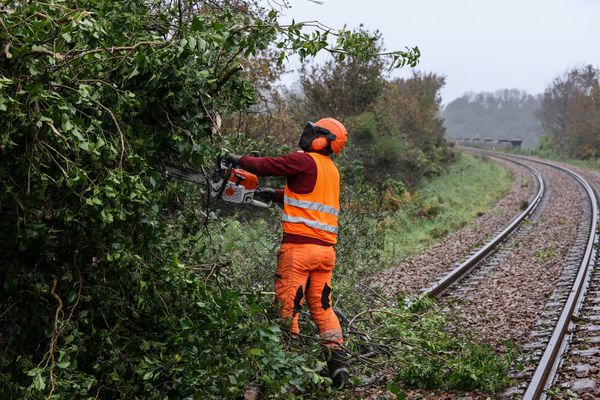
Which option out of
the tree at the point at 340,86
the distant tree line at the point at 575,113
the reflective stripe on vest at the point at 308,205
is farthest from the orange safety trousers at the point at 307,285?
the distant tree line at the point at 575,113

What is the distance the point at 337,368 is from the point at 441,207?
16.7 metres


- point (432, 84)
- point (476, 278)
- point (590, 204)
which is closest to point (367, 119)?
point (590, 204)

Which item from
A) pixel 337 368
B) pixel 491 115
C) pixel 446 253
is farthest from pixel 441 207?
pixel 491 115

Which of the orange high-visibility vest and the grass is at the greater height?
the orange high-visibility vest

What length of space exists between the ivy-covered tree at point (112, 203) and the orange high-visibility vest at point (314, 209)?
3.12ft

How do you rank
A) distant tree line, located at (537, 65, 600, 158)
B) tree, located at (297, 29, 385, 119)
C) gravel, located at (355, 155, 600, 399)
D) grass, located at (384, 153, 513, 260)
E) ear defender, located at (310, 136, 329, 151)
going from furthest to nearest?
distant tree line, located at (537, 65, 600, 158) < tree, located at (297, 29, 385, 119) < grass, located at (384, 153, 513, 260) < gravel, located at (355, 155, 600, 399) < ear defender, located at (310, 136, 329, 151)

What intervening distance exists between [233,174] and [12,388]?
2.28m

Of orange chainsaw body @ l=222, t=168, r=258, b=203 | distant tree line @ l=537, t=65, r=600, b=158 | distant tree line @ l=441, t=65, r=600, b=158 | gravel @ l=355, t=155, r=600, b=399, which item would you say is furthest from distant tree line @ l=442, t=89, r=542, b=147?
orange chainsaw body @ l=222, t=168, r=258, b=203

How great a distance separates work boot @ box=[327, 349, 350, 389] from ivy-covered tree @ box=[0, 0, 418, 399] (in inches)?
28.8

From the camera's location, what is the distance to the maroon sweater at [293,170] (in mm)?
5672

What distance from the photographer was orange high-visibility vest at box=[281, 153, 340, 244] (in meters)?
5.90

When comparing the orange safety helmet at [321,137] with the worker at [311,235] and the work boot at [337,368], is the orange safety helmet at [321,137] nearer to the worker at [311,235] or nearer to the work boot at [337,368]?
the worker at [311,235]

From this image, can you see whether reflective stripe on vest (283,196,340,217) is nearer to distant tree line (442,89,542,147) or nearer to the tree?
the tree

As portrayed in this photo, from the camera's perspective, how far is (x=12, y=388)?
171 inches
